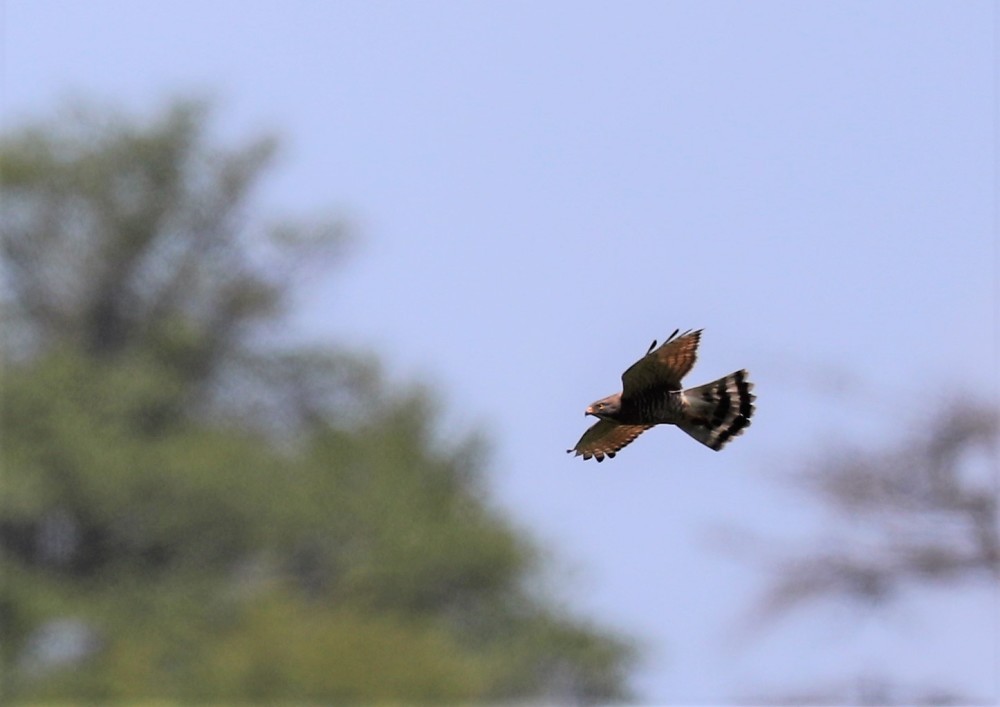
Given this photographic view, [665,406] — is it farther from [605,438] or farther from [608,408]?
[605,438]

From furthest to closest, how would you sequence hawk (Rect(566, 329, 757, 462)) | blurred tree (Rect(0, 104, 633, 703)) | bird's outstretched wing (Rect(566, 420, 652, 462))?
blurred tree (Rect(0, 104, 633, 703))
bird's outstretched wing (Rect(566, 420, 652, 462))
hawk (Rect(566, 329, 757, 462))

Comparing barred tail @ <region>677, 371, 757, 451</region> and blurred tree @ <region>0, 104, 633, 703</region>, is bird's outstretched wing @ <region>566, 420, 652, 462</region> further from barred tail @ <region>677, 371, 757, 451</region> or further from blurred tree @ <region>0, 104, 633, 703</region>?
blurred tree @ <region>0, 104, 633, 703</region>

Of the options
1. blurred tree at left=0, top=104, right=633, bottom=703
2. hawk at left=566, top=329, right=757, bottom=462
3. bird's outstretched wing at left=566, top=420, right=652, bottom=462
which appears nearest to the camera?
hawk at left=566, top=329, right=757, bottom=462

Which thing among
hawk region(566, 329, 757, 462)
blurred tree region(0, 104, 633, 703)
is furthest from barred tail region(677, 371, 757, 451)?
blurred tree region(0, 104, 633, 703)

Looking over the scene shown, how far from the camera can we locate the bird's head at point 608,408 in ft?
9.19

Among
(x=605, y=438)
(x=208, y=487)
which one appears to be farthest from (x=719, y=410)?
(x=208, y=487)

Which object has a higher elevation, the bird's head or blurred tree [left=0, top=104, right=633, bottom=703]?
blurred tree [left=0, top=104, right=633, bottom=703]

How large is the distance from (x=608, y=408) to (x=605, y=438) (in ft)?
0.54

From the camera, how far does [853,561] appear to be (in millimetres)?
15984

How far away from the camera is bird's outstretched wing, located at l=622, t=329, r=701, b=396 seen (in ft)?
9.03

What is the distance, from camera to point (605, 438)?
9.75 ft

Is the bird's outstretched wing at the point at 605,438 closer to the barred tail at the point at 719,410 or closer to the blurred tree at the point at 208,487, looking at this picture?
the barred tail at the point at 719,410

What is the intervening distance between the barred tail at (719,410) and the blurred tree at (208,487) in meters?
31.3

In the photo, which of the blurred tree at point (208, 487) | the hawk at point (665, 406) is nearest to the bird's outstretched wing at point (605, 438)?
the hawk at point (665, 406)
